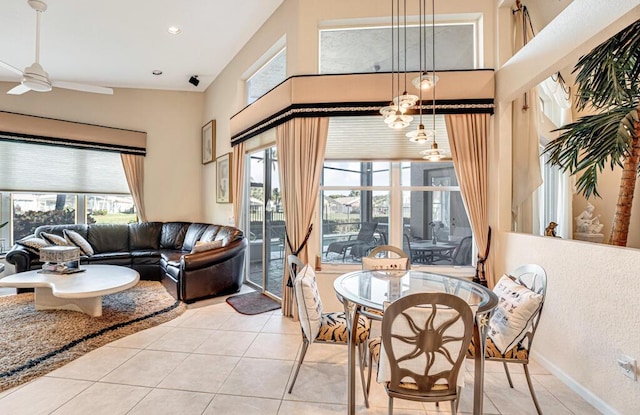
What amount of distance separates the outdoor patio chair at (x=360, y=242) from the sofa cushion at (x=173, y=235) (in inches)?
128

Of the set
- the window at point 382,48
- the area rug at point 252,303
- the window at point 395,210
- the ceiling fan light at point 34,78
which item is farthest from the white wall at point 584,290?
the ceiling fan light at point 34,78

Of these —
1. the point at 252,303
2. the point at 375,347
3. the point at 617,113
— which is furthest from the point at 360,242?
the point at 617,113

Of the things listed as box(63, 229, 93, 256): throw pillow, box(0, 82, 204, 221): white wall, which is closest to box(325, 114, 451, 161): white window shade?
box(0, 82, 204, 221): white wall

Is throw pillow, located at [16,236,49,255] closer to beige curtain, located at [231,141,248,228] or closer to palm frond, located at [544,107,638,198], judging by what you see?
beige curtain, located at [231,141,248,228]

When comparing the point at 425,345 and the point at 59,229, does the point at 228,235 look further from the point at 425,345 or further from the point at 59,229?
the point at 425,345

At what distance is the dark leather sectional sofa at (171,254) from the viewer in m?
3.98

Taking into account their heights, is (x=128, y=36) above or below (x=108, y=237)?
above

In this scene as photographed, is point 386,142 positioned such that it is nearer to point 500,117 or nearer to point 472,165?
point 472,165

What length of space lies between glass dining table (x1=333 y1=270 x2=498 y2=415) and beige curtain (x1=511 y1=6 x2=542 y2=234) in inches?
60.7

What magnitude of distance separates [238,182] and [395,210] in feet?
8.21

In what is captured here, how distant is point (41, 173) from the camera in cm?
508

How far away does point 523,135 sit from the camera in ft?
10.4

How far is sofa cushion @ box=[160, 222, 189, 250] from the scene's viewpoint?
5.52 meters

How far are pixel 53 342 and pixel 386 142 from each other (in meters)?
3.82
